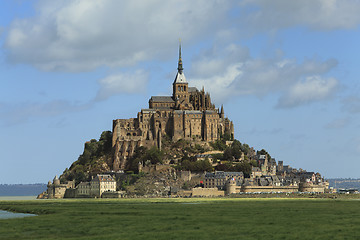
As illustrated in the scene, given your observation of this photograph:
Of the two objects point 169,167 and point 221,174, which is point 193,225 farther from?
point 169,167

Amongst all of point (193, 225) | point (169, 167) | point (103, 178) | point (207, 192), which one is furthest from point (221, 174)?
point (193, 225)

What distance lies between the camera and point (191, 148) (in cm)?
19350

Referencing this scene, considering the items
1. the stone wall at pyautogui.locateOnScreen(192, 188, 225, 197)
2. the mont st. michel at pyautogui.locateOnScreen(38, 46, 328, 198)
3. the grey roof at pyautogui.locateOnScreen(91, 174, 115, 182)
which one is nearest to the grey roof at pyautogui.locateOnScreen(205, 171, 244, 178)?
the mont st. michel at pyautogui.locateOnScreen(38, 46, 328, 198)

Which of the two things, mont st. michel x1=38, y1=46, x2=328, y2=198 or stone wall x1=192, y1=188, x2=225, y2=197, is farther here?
mont st. michel x1=38, y1=46, x2=328, y2=198

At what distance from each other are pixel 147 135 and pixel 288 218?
117398 millimetres

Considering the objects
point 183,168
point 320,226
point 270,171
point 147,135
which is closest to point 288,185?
point 270,171

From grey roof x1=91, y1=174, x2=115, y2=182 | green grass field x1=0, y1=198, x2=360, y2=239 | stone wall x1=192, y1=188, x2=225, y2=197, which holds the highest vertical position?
grey roof x1=91, y1=174, x2=115, y2=182

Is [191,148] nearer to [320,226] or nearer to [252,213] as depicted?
[252,213]

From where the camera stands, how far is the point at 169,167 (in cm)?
18150

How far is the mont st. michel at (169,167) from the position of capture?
172 m

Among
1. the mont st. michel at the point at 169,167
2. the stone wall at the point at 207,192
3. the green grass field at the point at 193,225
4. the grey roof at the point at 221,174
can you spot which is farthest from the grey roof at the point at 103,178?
the green grass field at the point at 193,225

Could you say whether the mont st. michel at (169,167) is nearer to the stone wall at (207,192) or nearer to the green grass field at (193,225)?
the stone wall at (207,192)

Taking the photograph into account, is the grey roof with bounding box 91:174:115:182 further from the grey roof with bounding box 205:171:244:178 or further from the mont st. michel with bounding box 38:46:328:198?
the grey roof with bounding box 205:171:244:178

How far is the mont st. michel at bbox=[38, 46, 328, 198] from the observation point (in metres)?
172
